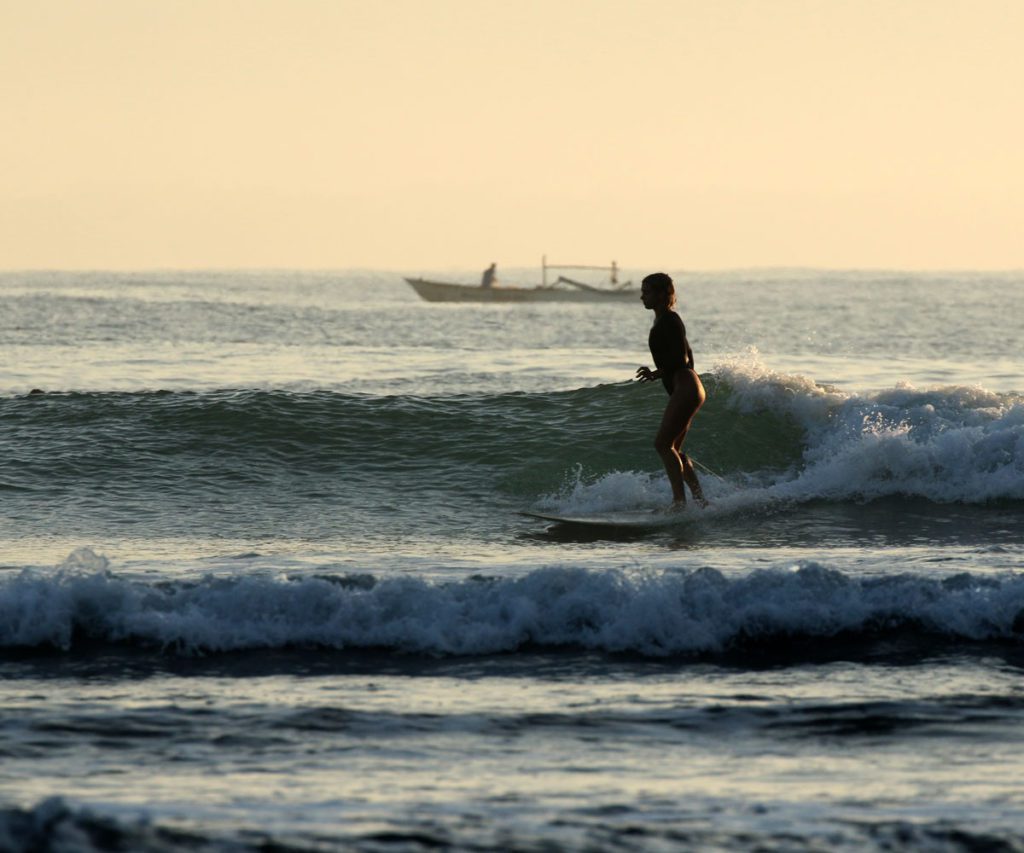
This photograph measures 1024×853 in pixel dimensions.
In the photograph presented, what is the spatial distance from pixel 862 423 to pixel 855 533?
3.90 meters

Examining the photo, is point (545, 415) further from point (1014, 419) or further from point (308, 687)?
point (308, 687)

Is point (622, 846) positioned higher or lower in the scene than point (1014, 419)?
lower

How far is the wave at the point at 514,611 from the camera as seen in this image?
841cm

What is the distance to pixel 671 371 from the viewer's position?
12.3 meters

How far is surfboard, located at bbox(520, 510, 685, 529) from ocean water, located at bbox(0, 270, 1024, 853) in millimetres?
100

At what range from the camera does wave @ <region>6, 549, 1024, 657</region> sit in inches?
331

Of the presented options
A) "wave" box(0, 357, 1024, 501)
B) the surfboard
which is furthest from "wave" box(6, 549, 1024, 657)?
"wave" box(0, 357, 1024, 501)

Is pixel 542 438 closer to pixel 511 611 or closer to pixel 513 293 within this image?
pixel 511 611

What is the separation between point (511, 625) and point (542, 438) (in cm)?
882

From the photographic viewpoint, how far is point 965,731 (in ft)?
21.5

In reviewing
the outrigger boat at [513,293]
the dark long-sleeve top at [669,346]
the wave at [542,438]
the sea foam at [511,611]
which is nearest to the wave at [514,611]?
the sea foam at [511,611]

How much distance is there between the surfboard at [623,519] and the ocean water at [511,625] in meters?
0.10

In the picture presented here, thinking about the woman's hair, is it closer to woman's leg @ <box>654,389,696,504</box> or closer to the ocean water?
woman's leg @ <box>654,389,696,504</box>

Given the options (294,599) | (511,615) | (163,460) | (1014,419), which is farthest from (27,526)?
(1014,419)
